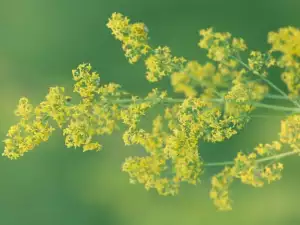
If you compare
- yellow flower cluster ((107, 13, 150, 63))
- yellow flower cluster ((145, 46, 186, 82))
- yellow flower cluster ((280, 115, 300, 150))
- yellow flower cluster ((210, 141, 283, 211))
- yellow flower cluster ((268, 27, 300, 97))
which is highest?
yellow flower cluster ((107, 13, 150, 63))

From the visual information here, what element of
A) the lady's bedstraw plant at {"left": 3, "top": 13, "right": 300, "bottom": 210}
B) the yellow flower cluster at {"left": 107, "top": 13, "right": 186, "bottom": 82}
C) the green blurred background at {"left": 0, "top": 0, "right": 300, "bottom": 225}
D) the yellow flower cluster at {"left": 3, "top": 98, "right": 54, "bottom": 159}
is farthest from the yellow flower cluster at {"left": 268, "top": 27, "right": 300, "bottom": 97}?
the green blurred background at {"left": 0, "top": 0, "right": 300, "bottom": 225}

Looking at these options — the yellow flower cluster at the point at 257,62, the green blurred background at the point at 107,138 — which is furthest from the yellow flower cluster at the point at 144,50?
the green blurred background at the point at 107,138

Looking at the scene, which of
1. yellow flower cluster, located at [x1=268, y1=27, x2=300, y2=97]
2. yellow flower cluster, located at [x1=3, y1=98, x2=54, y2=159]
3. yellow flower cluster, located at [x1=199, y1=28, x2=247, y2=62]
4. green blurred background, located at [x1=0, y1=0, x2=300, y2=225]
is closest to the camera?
yellow flower cluster, located at [x1=268, y1=27, x2=300, y2=97]

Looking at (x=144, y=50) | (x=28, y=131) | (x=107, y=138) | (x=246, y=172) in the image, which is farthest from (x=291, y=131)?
(x=107, y=138)

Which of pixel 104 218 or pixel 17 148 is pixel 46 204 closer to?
pixel 104 218

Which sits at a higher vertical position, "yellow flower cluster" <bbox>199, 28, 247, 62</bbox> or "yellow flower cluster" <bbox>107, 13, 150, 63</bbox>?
"yellow flower cluster" <bbox>107, 13, 150, 63</bbox>

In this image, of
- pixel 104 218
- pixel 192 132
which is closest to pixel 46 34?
pixel 104 218

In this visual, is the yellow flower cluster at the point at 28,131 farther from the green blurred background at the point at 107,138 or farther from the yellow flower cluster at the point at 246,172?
the green blurred background at the point at 107,138

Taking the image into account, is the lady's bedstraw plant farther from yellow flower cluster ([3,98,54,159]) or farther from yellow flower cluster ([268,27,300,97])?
yellow flower cluster ([268,27,300,97])

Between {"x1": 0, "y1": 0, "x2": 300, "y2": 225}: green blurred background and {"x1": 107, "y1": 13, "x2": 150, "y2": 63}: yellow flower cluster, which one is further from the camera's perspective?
{"x1": 0, "y1": 0, "x2": 300, "y2": 225}: green blurred background
